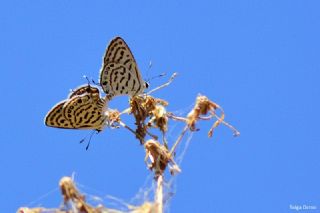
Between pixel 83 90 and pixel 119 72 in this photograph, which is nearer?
pixel 83 90

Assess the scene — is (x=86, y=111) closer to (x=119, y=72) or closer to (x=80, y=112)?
(x=80, y=112)

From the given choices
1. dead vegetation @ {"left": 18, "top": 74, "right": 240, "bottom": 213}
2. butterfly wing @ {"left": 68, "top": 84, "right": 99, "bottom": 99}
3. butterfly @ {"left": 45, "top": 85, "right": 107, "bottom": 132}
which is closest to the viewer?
dead vegetation @ {"left": 18, "top": 74, "right": 240, "bottom": 213}

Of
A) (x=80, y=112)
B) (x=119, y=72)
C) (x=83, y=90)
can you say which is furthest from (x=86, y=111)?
(x=119, y=72)

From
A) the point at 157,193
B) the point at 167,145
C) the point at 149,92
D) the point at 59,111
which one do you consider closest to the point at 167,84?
the point at 149,92

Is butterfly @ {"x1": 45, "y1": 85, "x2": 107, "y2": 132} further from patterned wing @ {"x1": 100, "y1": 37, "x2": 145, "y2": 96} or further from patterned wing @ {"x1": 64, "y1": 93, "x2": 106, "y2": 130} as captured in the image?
patterned wing @ {"x1": 100, "y1": 37, "x2": 145, "y2": 96}

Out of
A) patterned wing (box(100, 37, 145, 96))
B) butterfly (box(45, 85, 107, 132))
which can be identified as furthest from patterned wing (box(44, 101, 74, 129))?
patterned wing (box(100, 37, 145, 96))

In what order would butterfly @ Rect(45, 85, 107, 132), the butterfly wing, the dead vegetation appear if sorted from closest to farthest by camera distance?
the dead vegetation, butterfly @ Rect(45, 85, 107, 132), the butterfly wing

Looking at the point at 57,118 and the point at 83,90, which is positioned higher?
the point at 83,90

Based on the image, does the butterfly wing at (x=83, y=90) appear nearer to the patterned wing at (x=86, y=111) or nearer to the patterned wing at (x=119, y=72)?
the patterned wing at (x=86, y=111)
